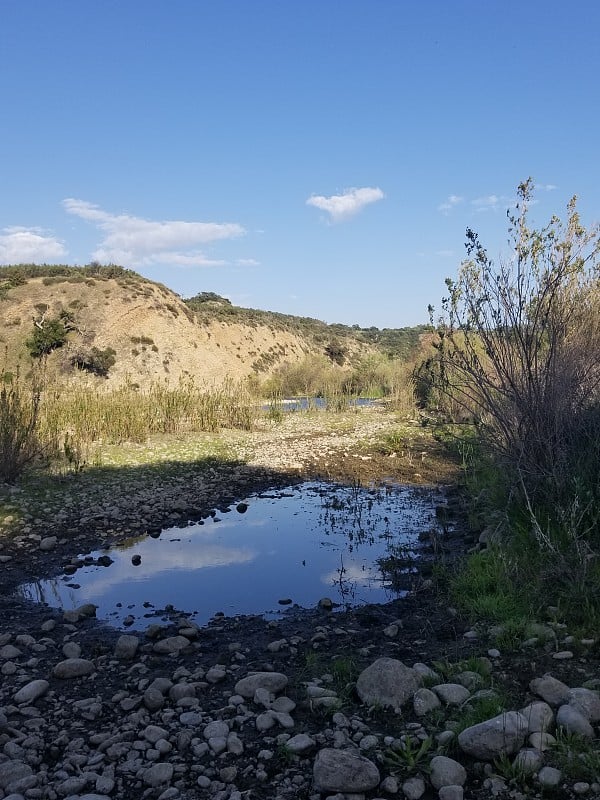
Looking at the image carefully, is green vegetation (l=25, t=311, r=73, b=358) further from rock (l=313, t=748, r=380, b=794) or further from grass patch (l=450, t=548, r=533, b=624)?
rock (l=313, t=748, r=380, b=794)

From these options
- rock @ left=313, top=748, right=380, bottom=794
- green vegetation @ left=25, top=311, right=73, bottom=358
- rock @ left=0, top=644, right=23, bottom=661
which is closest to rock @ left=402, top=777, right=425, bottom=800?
rock @ left=313, top=748, right=380, bottom=794

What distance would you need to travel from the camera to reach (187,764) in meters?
3.11

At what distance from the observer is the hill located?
36656mm

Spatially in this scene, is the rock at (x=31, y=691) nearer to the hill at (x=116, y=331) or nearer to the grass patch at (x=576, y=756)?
the grass patch at (x=576, y=756)

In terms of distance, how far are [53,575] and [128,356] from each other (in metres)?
33.7

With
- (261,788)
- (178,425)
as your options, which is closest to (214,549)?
(261,788)

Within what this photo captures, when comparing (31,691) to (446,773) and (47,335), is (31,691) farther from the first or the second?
(47,335)

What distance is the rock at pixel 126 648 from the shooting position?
4.49 m

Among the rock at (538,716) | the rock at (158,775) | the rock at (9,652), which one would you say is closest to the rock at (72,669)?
the rock at (9,652)

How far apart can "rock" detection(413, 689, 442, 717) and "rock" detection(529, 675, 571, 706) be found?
59 cm

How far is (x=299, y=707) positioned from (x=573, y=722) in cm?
155

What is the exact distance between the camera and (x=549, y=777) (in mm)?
2811

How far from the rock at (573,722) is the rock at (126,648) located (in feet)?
9.69

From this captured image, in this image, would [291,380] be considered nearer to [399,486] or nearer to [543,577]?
[399,486]
